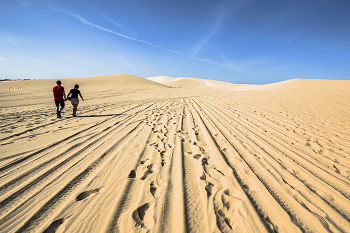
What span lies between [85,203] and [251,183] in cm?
209

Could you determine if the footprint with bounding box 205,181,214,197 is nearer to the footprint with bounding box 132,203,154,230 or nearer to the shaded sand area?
the shaded sand area

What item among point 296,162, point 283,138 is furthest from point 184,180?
point 283,138

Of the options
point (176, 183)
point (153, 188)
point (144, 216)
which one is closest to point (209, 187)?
point (176, 183)

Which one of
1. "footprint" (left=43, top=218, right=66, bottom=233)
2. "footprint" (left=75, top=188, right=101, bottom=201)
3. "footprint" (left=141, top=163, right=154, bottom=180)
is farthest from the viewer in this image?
"footprint" (left=141, top=163, right=154, bottom=180)

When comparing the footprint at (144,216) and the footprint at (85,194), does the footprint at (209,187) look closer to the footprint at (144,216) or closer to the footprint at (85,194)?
the footprint at (144,216)

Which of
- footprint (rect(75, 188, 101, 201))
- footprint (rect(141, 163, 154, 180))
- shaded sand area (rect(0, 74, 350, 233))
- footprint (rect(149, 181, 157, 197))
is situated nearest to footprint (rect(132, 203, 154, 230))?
shaded sand area (rect(0, 74, 350, 233))

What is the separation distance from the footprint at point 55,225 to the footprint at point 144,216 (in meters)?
0.71

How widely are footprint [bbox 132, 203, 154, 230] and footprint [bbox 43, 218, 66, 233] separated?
2.32ft

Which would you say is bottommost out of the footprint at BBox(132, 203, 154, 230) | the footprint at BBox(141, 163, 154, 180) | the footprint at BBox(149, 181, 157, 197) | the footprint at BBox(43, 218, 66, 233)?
the footprint at BBox(43, 218, 66, 233)

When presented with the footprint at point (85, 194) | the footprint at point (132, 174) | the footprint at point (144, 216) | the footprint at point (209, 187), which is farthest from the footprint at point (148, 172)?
the footprint at point (209, 187)

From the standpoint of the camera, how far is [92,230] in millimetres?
1274

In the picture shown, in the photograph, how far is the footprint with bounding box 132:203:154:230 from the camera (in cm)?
132

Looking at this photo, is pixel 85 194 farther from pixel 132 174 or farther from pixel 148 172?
pixel 148 172

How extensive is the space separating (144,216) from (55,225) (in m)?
0.86
